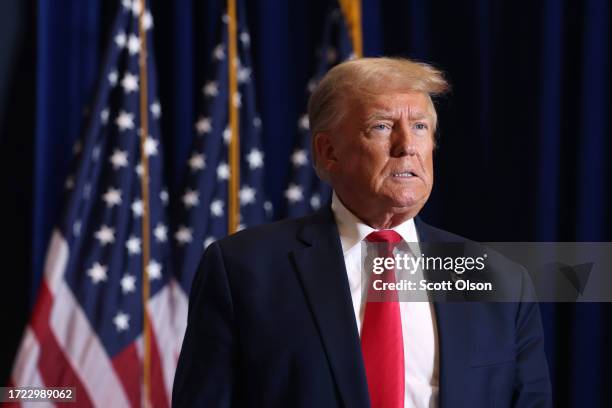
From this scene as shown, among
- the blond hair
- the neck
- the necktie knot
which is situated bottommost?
the necktie knot

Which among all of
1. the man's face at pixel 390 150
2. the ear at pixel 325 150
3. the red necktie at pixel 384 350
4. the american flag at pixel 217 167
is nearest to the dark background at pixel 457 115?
the american flag at pixel 217 167

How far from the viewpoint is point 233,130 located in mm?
3762

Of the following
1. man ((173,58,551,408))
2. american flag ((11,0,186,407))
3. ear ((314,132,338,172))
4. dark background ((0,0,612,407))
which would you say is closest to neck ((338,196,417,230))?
man ((173,58,551,408))

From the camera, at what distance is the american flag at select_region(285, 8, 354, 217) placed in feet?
12.6

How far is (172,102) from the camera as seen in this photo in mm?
3971

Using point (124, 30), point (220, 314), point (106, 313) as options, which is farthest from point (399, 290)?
point (124, 30)

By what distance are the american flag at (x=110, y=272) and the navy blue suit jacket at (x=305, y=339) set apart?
6.19 feet

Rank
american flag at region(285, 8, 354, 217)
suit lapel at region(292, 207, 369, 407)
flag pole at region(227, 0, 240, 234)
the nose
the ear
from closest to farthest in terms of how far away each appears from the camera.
→ suit lapel at region(292, 207, 369, 407)
the nose
the ear
flag pole at region(227, 0, 240, 234)
american flag at region(285, 8, 354, 217)

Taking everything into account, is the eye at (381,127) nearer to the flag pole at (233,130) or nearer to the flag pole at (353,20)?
the flag pole at (233,130)

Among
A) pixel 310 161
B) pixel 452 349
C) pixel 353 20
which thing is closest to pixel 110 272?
pixel 310 161

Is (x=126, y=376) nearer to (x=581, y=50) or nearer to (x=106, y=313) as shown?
(x=106, y=313)

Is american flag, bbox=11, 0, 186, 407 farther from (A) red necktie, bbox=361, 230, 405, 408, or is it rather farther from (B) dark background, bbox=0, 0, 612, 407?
(A) red necktie, bbox=361, 230, 405, 408

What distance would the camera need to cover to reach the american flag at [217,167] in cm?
367

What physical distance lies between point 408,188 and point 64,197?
2.21 m
